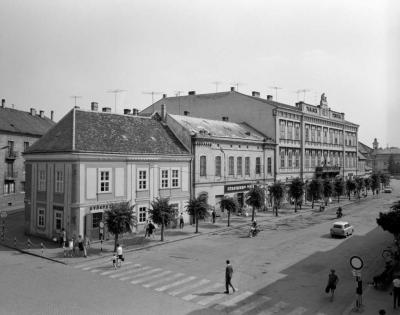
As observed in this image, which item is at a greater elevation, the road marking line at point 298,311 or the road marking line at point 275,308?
the road marking line at point 275,308

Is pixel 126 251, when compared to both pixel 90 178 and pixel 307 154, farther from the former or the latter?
pixel 307 154

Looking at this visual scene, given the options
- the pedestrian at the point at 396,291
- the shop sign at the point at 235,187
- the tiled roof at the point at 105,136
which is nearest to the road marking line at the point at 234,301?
the pedestrian at the point at 396,291

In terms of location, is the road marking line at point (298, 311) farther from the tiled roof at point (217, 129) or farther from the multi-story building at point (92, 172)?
the tiled roof at point (217, 129)

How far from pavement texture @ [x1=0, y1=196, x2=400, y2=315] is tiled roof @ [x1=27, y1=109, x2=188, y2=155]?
7316 mm

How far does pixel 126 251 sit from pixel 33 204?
11.5 metres

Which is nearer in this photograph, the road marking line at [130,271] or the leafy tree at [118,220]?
the road marking line at [130,271]

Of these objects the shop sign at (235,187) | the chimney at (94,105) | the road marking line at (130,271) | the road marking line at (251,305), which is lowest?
the road marking line at (251,305)

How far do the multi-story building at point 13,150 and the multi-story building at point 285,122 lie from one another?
715 inches

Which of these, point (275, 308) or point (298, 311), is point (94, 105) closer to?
point (275, 308)

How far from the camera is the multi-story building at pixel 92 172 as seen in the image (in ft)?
101

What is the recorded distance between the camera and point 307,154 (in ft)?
212

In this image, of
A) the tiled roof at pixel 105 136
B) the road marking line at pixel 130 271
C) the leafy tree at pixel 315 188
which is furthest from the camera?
the leafy tree at pixel 315 188

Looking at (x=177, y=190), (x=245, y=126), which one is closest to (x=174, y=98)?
(x=245, y=126)

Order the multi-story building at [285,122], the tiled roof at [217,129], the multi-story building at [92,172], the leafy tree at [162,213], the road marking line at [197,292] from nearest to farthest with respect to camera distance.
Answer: the road marking line at [197,292] < the multi-story building at [92,172] < the leafy tree at [162,213] < the tiled roof at [217,129] < the multi-story building at [285,122]
